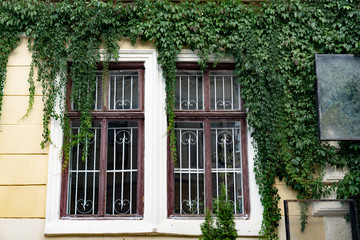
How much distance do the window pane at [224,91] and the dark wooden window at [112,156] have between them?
1047 mm

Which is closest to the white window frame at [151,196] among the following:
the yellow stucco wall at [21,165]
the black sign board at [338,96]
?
the yellow stucco wall at [21,165]

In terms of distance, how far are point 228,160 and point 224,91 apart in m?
1.02

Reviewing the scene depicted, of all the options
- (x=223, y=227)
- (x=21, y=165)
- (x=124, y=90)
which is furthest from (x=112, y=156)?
(x=223, y=227)

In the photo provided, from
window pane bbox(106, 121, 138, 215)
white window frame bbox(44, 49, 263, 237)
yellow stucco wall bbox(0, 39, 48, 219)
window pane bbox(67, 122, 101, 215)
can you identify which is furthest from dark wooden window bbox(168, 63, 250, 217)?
yellow stucco wall bbox(0, 39, 48, 219)

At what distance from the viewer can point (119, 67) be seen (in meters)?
6.47

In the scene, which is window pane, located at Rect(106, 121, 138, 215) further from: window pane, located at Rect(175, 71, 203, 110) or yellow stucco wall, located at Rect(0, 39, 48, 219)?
yellow stucco wall, located at Rect(0, 39, 48, 219)

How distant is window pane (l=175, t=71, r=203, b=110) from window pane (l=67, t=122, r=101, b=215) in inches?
48.9

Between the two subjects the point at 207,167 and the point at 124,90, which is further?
the point at 124,90

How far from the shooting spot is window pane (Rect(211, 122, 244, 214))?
6.14 metres

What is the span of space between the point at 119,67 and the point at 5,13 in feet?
5.90

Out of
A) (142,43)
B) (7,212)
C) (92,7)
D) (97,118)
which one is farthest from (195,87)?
(7,212)

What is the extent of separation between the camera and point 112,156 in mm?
6215

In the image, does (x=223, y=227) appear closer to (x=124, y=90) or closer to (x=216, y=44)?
(x=124, y=90)

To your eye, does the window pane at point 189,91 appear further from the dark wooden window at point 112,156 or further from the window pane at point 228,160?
the dark wooden window at point 112,156
